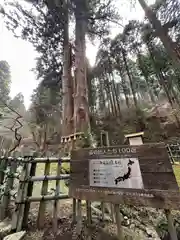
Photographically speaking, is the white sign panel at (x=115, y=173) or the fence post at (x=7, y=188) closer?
the white sign panel at (x=115, y=173)

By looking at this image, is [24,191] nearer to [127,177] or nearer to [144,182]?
[127,177]

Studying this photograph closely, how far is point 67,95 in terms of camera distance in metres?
7.09

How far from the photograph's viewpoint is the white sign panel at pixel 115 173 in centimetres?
128

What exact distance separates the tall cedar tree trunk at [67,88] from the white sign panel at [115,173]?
4580mm

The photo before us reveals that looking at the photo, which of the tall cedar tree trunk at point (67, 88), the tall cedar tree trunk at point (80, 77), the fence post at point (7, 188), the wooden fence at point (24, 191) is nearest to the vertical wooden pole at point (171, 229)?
the wooden fence at point (24, 191)

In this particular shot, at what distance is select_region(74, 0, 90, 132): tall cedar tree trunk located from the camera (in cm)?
562

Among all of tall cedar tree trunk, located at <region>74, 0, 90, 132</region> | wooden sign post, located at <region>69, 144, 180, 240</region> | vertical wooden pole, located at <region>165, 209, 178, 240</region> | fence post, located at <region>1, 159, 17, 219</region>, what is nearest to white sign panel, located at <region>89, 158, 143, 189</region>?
wooden sign post, located at <region>69, 144, 180, 240</region>

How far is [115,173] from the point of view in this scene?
4.54 feet

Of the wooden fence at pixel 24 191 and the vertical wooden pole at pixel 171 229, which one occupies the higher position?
the wooden fence at pixel 24 191

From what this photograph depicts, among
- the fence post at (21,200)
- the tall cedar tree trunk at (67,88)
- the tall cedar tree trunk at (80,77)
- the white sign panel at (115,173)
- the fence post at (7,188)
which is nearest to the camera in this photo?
the white sign panel at (115,173)

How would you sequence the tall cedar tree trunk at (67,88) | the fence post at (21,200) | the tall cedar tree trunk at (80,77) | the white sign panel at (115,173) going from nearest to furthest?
the white sign panel at (115,173), the fence post at (21,200), the tall cedar tree trunk at (80,77), the tall cedar tree trunk at (67,88)

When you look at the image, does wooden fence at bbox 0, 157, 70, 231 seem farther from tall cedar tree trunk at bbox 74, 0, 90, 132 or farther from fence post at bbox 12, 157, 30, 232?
tall cedar tree trunk at bbox 74, 0, 90, 132

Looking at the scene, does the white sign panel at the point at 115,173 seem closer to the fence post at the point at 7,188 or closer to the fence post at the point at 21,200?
the fence post at the point at 21,200

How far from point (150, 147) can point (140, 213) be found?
174 centimetres
